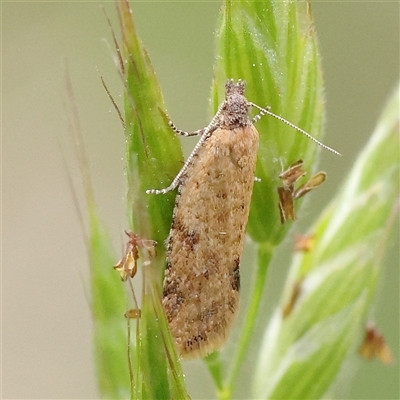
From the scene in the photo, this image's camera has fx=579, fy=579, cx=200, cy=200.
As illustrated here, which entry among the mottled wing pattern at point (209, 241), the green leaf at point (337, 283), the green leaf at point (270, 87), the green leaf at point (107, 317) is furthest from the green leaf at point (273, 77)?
the green leaf at point (107, 317)

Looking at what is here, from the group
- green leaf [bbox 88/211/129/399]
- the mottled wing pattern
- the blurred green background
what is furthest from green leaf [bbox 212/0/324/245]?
the blurred green background

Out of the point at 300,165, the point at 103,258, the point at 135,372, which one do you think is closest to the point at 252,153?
the point at 300,165

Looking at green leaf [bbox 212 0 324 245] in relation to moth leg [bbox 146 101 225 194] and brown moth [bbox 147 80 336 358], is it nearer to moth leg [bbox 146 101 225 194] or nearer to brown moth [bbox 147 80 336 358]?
brown moth [bbox 147 80 336 358]

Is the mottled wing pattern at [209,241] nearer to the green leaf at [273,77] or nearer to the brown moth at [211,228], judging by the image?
the brown moth at [211,228]

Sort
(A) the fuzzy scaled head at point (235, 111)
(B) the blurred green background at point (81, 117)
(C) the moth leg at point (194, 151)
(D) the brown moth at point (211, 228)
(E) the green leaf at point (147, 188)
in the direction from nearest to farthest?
(E) the green leaf at point (147, 188), (C) the moth leg at point (194, 151), (D) the brown moth at point (211, 228), (A) the fuzzy scaled head at point (235, 111), (B) the blurred green background at point (81, 117)

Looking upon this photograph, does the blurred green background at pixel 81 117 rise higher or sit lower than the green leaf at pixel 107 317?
higher

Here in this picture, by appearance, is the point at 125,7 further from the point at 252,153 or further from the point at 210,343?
the point at 210,343
